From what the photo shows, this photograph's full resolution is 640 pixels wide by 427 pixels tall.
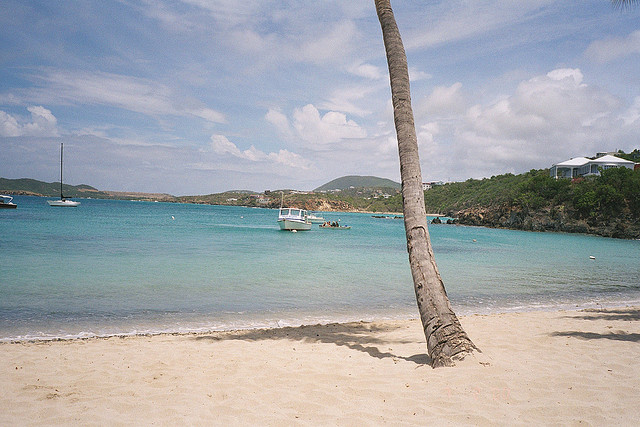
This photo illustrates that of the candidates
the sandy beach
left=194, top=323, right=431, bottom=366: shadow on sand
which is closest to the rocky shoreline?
the sandy beach

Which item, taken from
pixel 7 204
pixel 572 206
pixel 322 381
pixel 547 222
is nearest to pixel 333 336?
pixel 322 381

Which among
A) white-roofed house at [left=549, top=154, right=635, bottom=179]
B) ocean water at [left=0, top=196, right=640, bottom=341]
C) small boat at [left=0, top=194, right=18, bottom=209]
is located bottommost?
ocean water at [left=0, top=196, right=640, bottom=341]

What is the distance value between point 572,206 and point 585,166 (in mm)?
13598

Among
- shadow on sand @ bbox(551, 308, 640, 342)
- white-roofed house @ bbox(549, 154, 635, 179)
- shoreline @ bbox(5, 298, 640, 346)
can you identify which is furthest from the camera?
white-roofed house @ bbox(549, 154, 635, 179)

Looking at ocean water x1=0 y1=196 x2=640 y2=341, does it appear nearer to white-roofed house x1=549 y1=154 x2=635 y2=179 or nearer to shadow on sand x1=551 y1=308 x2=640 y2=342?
shadow on sand x1=551 y1=308 x2=640 y2=342

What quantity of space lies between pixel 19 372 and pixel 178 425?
11.4 feet

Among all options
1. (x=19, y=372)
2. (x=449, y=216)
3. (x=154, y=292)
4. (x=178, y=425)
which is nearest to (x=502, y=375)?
(x=178, y=425)

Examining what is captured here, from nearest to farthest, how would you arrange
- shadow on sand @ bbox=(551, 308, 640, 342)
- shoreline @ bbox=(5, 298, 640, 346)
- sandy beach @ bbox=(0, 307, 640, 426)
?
sandy beach @ bbox=(0, 307, 640, 426) < shadow on sand @ bbox=(551, 308, 640, 342) < shoreline @ bbox=(5, 298, 640, 346)

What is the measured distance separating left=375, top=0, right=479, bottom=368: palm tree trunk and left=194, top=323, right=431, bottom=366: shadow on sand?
113 cm

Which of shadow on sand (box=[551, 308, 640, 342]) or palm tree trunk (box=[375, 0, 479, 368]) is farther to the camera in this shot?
shadow on sand (box=[551, 308, 640, 342])

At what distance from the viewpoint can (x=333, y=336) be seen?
809 cm

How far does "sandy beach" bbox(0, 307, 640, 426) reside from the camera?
12.6 ft

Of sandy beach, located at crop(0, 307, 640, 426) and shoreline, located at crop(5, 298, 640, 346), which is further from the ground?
sandy beach, located at crop(0, 307, 640, 426)

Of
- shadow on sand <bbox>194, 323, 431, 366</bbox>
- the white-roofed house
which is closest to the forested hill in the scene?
the white-roofed house
